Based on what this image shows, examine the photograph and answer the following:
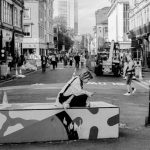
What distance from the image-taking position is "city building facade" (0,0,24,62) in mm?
Answer: 47812

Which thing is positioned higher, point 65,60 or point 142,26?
point 142,26

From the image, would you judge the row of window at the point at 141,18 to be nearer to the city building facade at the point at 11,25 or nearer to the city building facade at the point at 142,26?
the city building facade at the point at 142,26

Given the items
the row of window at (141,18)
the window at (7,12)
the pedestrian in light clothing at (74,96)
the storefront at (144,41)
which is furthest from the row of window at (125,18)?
the pedestrian in light clothing at (74,96)

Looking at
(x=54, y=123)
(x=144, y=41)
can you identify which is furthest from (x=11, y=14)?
(x=54, y=123)

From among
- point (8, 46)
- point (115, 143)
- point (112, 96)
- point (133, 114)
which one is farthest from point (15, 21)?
point (115, 143)

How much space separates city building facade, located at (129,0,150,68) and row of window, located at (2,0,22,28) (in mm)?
16190

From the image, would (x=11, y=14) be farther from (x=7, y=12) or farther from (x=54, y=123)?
(x=54, y=123)

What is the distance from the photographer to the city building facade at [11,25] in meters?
47.8

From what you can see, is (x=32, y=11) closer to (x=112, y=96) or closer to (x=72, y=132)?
(x=112, y=96)

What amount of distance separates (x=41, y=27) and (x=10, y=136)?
3342 inches

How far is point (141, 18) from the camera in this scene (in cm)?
5725

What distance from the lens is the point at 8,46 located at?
51.6 meters

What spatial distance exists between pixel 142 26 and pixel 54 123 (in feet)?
157

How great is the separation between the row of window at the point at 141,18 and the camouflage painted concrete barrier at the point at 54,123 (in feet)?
144
